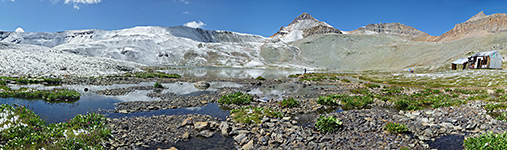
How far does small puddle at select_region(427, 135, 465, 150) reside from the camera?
36.9ft

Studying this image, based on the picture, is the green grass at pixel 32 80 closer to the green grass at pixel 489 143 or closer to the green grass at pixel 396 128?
the green grass at pixel 396 128

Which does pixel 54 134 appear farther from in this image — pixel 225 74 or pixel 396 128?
pixel 225 74

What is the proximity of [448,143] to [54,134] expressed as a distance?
20.3 meters

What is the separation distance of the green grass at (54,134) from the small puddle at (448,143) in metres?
16.8

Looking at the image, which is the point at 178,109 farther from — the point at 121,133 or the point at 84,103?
the point at 84,103

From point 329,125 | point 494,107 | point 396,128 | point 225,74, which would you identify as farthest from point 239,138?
point 225,74

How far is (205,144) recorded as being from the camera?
12.1 metres

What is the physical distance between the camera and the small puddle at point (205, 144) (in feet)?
38.2

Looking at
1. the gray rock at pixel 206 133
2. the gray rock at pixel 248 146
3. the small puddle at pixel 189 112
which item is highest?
the small puddle at pixel 189 112

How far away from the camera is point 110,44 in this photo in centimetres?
19025

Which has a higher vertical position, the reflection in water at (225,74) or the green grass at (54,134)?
the reflection in water at (225,74)

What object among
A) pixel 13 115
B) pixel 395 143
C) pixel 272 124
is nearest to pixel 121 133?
pixel 13 115

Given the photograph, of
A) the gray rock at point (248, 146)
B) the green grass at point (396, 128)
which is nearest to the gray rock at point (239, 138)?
the gray rock at point (248, 146)

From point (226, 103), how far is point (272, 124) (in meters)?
8.56
